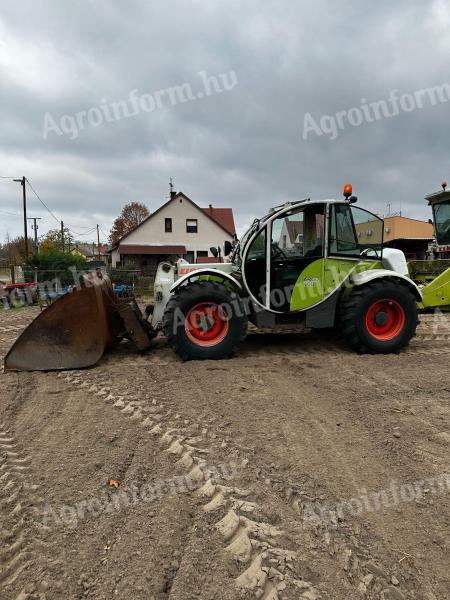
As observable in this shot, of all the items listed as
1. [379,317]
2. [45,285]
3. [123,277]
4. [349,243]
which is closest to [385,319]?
[379,317]

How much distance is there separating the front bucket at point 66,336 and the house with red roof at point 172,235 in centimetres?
3012

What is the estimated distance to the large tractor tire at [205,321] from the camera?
5594 millimetres

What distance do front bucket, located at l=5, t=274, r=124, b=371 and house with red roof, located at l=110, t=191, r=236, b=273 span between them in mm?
30119

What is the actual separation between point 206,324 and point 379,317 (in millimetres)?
2465

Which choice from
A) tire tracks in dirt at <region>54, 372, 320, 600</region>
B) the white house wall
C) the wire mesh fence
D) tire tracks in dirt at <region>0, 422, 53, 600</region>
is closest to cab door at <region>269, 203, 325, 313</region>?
tire tracks in dirt at <region>54, 372, 320, 600</region>

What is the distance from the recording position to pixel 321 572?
6.44 feet

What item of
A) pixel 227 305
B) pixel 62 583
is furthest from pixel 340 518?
pixel 227 305

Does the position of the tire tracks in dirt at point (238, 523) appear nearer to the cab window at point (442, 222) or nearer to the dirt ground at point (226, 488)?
the dirt ground at point (226, 488)

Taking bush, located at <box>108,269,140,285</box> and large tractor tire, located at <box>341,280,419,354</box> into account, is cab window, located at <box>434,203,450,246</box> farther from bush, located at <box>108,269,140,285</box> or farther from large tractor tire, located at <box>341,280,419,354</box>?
bush, located at <box>108,269,140,285</box>

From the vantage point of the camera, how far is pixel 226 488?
2.63m

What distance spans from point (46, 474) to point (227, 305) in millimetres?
3314

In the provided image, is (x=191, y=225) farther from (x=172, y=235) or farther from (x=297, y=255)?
(x=297, y=255)

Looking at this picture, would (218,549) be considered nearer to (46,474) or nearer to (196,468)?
(196,468)

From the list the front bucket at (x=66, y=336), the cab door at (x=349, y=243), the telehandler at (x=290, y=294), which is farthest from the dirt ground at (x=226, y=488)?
the cab door at (x=349, y=243)
